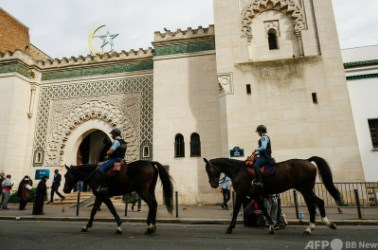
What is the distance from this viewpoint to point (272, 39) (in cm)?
1248

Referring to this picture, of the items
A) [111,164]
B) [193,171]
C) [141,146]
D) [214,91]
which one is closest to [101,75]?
[141,146]

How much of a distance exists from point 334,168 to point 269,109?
3246mm

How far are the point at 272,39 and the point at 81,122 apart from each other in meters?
10.7

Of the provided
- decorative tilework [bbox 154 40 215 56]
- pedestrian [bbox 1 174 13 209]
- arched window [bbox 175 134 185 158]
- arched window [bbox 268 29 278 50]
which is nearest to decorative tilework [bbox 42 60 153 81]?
decorative tilework [bbox 154 40 215 56]

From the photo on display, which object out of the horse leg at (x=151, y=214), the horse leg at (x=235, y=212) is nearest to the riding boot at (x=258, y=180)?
the horse leg at (x=235, y=212)

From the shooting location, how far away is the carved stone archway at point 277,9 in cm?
1190

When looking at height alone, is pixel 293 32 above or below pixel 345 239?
above

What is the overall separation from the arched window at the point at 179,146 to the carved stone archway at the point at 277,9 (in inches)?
221

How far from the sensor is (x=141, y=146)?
1378 cm

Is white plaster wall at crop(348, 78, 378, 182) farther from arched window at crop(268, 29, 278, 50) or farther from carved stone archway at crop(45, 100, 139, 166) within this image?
carved stone archway at crop(45, 100, 139, 166)

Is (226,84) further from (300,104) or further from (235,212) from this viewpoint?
(235,212)

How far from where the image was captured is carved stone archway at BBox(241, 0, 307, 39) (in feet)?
39.1

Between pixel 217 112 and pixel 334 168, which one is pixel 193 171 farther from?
pixel 334 168

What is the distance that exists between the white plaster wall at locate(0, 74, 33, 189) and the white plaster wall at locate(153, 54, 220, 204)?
24.4ft
